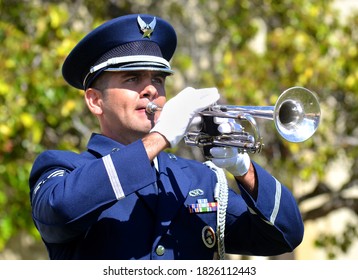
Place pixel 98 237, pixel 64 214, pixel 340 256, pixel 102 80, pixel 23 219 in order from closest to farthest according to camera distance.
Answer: pixel 64 214 → pixel 98 237 → pixel 102 80 → pixel 23 219 → pixel 340 256

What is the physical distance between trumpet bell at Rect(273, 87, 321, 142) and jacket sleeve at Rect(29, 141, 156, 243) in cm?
64

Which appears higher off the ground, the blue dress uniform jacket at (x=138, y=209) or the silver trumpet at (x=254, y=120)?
the silver trumpet at (x=254, y=120)

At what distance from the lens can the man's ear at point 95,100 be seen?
3.72 m

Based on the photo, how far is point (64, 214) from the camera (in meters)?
3.24

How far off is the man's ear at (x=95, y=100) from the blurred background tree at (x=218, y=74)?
2795mm

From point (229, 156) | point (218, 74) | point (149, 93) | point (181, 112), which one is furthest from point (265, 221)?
point (218, 74)

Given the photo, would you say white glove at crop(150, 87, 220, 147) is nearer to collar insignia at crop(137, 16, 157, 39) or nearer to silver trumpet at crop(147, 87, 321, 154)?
silver trumpet at crop(147, 87, 321, 154)

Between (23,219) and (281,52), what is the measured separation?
2.44 meters

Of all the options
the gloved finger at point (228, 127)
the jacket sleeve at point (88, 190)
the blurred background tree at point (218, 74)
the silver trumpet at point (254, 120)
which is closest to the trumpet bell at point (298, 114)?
the silver trumpet at point (254, 120)

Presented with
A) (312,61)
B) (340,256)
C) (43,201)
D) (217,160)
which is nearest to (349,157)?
(312,61)

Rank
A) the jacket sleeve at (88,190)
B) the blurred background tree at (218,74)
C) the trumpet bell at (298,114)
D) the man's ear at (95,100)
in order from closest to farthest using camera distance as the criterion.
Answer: the jacket sleeve at (88,190), the trumpet bell at (298,114), the man's ear at (95,100), the blurred background tree at (218,74)

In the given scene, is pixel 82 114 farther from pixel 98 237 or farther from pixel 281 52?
pixel 98 237

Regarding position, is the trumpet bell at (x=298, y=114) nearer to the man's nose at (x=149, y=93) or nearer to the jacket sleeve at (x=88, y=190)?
the man's nose at (x=149, y=93)

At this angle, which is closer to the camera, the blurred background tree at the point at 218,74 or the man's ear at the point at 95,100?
the man's ear at the point at 95,100
